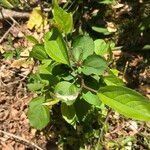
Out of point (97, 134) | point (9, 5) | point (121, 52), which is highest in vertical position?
point (9, 5)

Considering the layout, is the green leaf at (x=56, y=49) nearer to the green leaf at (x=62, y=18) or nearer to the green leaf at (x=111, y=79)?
the green leaf at (x=62, y=18)

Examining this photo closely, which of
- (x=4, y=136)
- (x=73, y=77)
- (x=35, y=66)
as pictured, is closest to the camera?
(x=73, y=77)

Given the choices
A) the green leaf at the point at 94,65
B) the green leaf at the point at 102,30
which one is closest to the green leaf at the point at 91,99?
the green leaf at the point at 94,65

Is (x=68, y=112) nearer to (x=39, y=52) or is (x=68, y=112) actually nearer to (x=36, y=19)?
(x=39, y=52)

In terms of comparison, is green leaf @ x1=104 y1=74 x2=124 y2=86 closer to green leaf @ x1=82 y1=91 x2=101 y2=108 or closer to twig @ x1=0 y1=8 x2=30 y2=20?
green leaf @ x1=82 y1=91 x2=101 y2=108

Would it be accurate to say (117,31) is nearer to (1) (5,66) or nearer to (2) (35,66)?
(2) (35,66)

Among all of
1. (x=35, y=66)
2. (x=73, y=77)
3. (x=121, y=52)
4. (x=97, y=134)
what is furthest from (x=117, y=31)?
(x=73, y=77)

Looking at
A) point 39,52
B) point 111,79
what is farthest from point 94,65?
point 39,52
